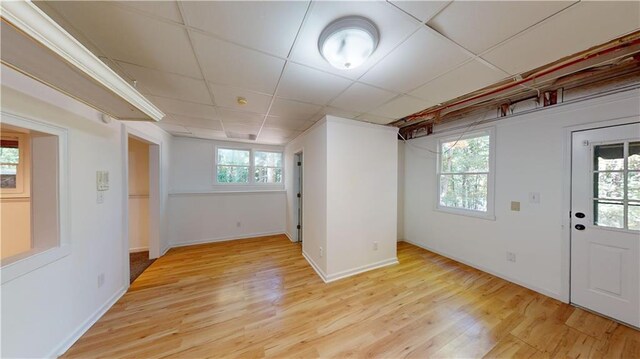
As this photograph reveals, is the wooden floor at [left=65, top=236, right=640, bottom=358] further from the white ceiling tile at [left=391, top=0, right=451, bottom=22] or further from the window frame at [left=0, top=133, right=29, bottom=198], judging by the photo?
the white ceiling tile at [left=391, top=0, right=451, bottom=22]

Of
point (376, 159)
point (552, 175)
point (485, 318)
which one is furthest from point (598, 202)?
point (376, 159)

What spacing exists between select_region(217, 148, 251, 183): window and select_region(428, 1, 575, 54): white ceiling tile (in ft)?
14.5

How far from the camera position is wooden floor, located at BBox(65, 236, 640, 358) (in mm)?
1642

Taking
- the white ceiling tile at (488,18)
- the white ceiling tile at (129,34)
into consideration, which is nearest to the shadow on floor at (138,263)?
the white ceiling tile at (129,34)

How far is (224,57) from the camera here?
1.44 meters

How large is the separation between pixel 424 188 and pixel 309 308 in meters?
3.04

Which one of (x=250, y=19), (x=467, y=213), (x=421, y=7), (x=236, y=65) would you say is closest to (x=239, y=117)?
(x=236, y=65)

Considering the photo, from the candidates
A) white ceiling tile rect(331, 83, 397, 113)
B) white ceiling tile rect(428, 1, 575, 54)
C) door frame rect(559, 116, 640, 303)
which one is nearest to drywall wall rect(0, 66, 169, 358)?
white ceiling tile rect(331, 83, 397, 113)

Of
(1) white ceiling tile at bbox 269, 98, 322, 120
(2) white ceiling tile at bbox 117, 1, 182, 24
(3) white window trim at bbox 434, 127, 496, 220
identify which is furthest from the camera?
(3) white window trim at bbox 434, 127, 496, 220

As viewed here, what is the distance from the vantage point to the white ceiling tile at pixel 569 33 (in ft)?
3.44

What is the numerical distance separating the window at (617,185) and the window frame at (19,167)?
262 inches

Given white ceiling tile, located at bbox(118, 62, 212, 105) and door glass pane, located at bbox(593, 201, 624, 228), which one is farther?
door glass pane, located at bbox(593, 201, 624, 228)

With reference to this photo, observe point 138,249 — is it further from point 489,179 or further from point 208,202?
point 489,179

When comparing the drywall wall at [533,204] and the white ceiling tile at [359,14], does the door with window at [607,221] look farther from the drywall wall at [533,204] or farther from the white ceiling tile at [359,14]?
the white ceiling tile at [359,14]
